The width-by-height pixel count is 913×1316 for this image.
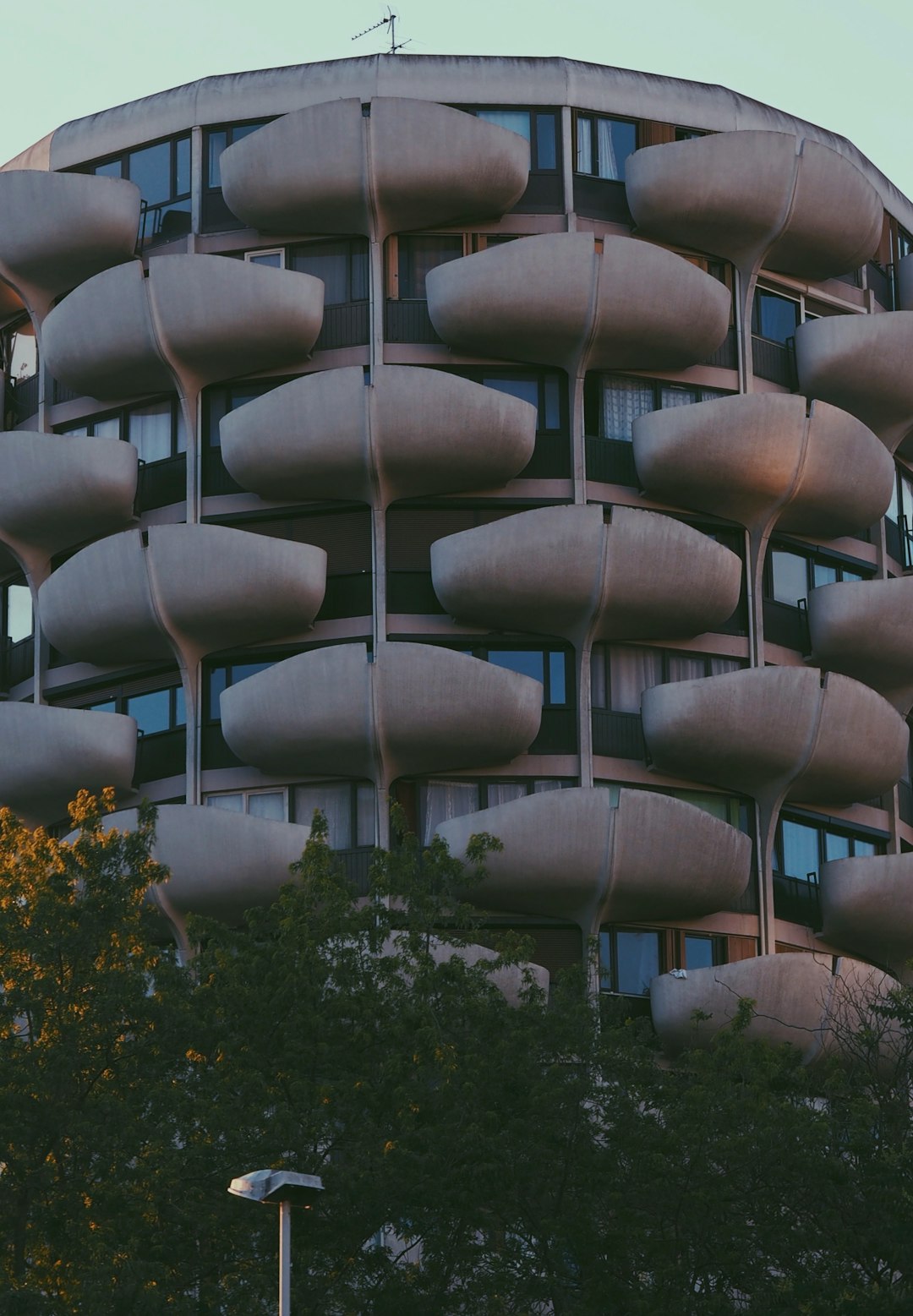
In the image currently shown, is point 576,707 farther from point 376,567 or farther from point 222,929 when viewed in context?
point 222,929

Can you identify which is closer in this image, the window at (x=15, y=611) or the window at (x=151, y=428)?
the window at (x=151, y=428)

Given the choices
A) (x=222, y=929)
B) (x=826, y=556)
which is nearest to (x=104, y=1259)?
(x=222, y=929)

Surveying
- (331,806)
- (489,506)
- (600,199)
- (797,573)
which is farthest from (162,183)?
(797,573)

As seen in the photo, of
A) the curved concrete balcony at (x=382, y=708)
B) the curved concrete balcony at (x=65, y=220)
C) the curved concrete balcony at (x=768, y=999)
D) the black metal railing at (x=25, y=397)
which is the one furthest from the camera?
the black metal railing at (x=25, y=397)

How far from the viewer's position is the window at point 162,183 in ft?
182

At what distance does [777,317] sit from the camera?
56531 millimetres

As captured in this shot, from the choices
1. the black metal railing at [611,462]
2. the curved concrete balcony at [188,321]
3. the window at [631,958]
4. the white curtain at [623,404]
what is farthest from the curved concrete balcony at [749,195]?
the window at [631,958]

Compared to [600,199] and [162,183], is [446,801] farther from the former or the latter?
[162,183]

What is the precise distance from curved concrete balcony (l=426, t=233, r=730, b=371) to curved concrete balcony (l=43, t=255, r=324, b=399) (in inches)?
116

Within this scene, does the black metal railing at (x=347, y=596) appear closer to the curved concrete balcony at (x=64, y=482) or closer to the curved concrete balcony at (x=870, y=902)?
the curved concrete balcony at (x=64, y=482)

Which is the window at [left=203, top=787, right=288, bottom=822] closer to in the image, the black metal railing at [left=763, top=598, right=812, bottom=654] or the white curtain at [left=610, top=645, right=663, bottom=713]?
the white curtain at [left=610, top=645, right=663, bottom=713]

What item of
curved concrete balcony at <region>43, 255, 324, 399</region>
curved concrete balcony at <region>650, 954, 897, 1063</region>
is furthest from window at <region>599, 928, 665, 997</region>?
curved concrete balcony at <region>43, 255, 324, 399</region>

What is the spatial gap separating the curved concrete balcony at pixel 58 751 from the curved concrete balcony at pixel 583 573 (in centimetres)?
709

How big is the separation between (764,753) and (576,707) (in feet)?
13.0
